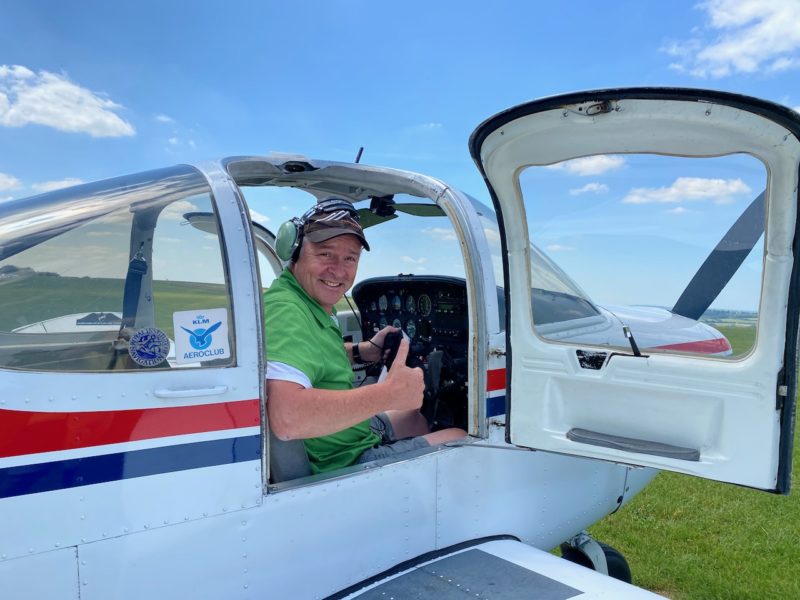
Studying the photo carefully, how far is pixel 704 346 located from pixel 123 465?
2019 millimetres

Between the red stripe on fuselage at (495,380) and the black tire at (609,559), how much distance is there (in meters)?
1.43

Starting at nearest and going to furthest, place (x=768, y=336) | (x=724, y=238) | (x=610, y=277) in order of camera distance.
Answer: (x=768, y=336), (x=724, y=238), (x=610, y=277)

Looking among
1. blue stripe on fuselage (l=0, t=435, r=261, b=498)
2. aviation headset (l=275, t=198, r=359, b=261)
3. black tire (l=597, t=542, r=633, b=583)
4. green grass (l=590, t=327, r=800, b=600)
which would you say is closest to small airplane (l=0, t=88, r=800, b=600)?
blue stripe on fuselage (l=0, t=435, r=261, b=498)

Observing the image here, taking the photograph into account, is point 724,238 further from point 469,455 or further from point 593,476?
point 593,476

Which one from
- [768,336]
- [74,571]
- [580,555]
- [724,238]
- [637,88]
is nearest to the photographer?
[74,571]

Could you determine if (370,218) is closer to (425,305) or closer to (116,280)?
(425,305)

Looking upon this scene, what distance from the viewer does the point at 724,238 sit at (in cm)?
181

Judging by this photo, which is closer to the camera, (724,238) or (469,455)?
(724,238)

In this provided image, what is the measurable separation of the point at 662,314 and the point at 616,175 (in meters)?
0.82

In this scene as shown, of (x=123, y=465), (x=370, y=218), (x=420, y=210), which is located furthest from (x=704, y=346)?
(x=123, y=465)

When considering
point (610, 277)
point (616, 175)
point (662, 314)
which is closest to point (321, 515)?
point (610, 277)

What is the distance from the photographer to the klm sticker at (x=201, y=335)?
161 centimetres

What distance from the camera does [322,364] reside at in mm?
1954

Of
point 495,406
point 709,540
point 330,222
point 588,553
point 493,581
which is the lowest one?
point 709,540
